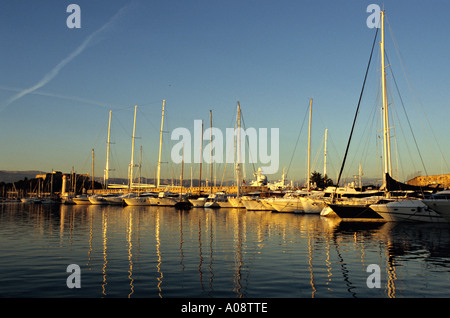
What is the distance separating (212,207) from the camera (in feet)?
269

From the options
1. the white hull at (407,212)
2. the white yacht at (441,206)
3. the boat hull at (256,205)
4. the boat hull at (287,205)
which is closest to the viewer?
the white yacht at (441,206)

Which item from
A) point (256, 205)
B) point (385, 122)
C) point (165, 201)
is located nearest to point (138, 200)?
point (165, 201)

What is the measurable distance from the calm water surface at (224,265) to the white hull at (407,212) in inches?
496

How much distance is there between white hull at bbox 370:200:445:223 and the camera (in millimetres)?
41406

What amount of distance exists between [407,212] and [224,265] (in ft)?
103

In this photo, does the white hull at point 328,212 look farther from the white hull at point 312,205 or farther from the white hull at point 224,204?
the white hull at point 224,204

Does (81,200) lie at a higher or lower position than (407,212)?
lower

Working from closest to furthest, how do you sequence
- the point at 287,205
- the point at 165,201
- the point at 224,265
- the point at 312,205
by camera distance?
the point at 224,265 < the point at 312,205 < the point at 287,205 < the point at 165,201

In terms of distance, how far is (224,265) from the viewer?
59.5ft

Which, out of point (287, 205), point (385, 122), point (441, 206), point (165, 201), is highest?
point (385, 122)

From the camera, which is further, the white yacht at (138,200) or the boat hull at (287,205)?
the white yacht at (138,200)

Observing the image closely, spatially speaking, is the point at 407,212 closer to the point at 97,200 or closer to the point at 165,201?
the point at 165,201

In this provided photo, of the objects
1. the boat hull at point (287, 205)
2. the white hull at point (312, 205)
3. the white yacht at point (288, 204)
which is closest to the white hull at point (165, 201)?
the white yacht at point (288, 204)

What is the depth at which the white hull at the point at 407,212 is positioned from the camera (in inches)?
1630
